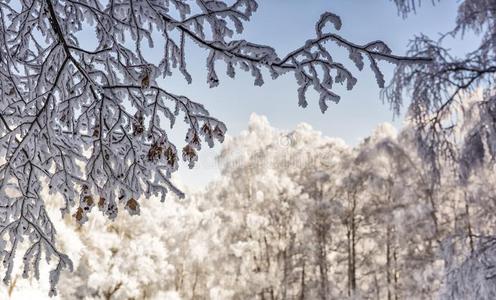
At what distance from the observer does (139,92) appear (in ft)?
6.42

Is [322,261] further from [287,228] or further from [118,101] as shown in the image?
[118,101]

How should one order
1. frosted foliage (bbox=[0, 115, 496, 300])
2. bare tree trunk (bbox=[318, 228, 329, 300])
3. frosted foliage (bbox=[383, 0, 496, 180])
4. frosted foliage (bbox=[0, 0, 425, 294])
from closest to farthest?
frosted foliage (bbox=[0, 0, 425, 294]) → frosted foliage (bbox=[383, 0, 496, 180]) → frosted foliage (bbox=[0, 115, 496, 300]) → bare tree trunk (bbox=[318, 228, 329, 300])

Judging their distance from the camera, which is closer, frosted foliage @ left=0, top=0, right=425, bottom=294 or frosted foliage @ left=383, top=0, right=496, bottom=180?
frosted foliage @ left=0, top=0, right=425, bottom=294

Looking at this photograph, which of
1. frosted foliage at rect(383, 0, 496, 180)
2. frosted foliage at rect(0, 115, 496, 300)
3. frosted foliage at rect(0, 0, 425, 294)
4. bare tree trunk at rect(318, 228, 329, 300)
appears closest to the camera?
frosted foliage at rect(0, 0, 425, 294)

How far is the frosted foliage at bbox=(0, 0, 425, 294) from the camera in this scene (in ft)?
5.58

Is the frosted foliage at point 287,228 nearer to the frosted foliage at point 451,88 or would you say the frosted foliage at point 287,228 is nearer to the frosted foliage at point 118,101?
the frosted foliage at point 451,88

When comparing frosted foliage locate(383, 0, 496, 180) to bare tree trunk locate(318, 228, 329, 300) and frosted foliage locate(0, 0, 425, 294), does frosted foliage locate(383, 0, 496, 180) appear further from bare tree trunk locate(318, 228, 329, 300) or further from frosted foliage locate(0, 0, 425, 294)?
bare tree trunk locate(318, 228, 329, 300)

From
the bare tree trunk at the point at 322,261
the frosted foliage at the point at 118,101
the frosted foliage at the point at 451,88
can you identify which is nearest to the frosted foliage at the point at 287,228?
the bare tree trunk at the point at 322,261

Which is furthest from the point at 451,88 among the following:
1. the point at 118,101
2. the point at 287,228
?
the point at 287,228

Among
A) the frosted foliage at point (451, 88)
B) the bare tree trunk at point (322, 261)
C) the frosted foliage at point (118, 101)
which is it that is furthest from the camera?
the bare tree trunk at point (322, 261)

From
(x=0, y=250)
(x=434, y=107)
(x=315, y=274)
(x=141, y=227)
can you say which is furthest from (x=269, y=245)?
(x=0, y=250)

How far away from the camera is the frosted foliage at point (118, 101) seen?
1700 mm

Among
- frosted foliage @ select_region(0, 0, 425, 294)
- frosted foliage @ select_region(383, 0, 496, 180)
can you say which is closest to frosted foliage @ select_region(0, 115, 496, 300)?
frosted foliage @ select_region(383, 0, 496, 180)

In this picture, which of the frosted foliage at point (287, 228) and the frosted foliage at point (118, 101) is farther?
the frosted foliage at point (287, 228)
